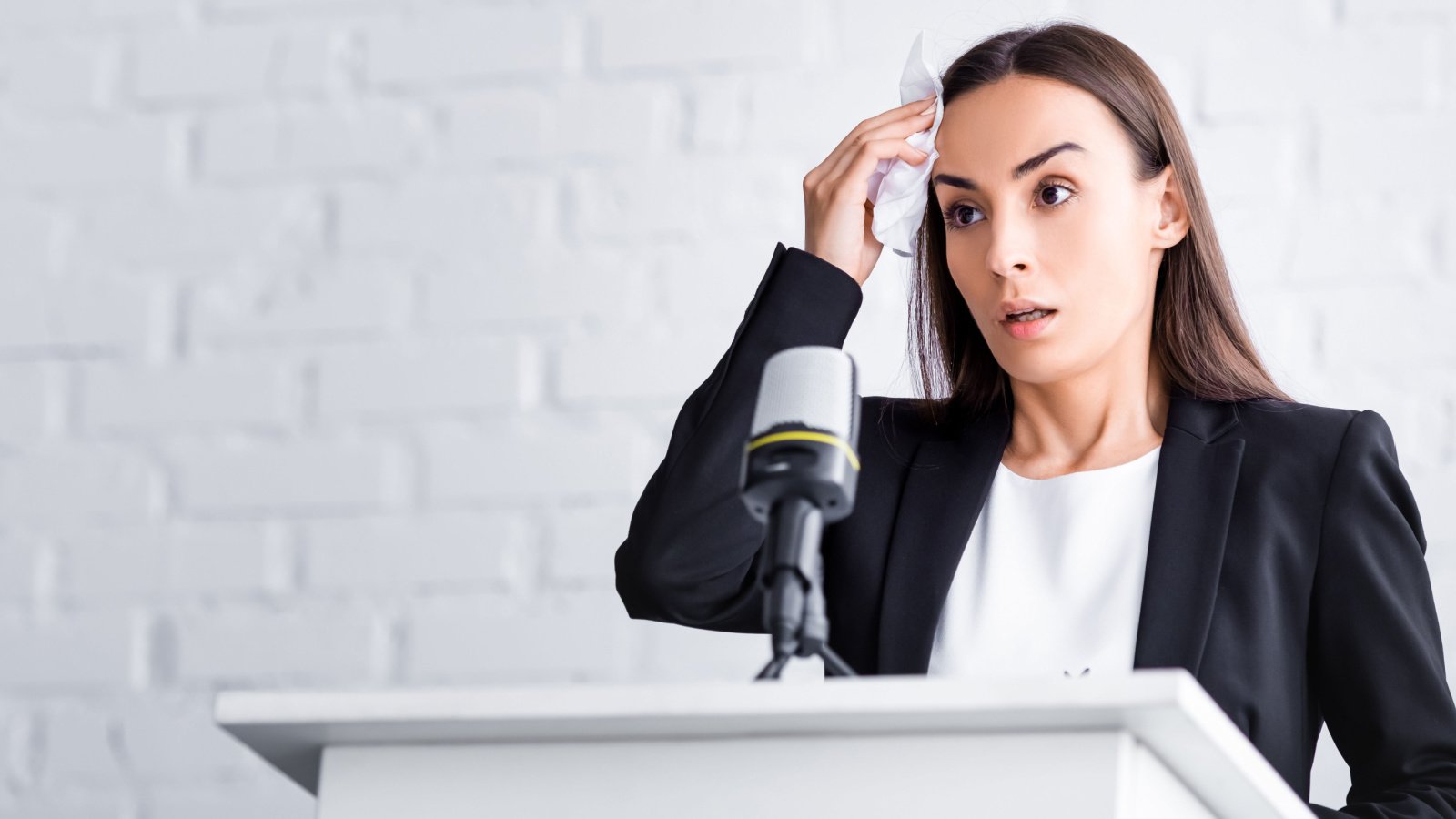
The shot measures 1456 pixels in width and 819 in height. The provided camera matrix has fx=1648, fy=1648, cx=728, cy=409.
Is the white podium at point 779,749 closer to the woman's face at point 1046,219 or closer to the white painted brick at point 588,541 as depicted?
the woman's face at point 1046,219

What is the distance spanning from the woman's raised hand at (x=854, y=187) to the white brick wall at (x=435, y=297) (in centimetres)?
31

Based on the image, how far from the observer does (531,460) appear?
1.86 m

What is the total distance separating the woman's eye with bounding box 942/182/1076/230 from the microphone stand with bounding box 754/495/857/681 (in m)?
0.70

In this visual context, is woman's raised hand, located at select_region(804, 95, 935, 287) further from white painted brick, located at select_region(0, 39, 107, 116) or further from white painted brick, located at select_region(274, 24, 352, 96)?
white painted brick, located at select_region(0, 39, 107, 116)

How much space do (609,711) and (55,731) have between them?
1.43 metres

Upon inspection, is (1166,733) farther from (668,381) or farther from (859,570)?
(668,381)

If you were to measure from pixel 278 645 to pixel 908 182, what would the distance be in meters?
0.91

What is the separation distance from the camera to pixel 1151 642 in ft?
4.23

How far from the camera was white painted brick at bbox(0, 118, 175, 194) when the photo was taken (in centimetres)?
209

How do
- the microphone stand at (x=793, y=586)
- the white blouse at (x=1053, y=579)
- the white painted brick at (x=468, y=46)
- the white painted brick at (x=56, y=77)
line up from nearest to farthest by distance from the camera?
the microphone stand at (x=793, y=586) < the white blouse at (x=1053, y=579) < the white painted brick at (x=468, y=46) < the white painted brick at (x=56, y=77)

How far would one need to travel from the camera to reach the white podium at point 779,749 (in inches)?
26.6

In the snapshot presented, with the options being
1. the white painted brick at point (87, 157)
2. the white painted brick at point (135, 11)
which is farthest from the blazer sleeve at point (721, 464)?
the white painted brick at point (135, 11)

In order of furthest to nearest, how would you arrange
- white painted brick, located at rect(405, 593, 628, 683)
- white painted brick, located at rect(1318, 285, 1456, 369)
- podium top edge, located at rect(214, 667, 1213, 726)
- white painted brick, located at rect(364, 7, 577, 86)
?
white painted brick, located at rect(364, 7, 577, 86) < white painted brick, located at rect(405, 593, 628, 683) < white painted brick, located at rect(1318, 285, 1456, 369) < podium top edge, located at rect(214, 667, 1213, 726)

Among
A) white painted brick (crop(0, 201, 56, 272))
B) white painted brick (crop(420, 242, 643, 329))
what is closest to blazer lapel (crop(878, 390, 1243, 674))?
white painted brick (crop(420, 242, 643, 329))
